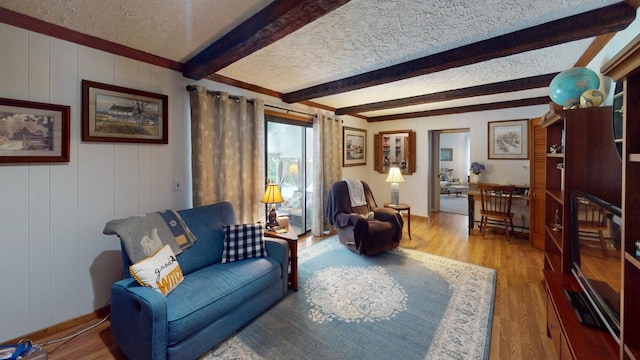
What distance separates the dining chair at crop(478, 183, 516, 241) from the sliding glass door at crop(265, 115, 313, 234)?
2914mm

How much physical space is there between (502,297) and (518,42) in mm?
2246

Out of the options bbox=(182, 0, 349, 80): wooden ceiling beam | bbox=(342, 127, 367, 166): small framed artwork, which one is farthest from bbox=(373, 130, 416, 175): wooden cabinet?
bbox=(182, 0, 349, 80): wooden ceiling beam

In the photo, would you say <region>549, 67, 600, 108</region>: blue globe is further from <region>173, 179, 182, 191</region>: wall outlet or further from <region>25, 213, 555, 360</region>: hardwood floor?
<region>173, 179, 182, 191</region>: wall outlet

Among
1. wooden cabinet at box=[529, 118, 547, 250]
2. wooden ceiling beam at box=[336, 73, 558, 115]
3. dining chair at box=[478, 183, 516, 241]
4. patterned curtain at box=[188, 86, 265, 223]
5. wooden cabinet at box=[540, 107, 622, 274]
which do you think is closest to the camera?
wooden cabinet at box=[540, 107, 622, 274]

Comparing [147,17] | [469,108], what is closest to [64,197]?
[147,17]

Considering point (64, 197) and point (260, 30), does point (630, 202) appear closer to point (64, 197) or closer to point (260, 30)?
point (260, 30)

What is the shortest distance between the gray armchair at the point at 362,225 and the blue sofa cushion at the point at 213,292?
1374mm

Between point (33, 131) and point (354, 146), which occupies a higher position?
point (354, 146)

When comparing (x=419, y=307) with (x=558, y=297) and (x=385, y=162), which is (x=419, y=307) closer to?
(x=558, y=297)

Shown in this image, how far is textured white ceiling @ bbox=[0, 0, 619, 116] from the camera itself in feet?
5.42

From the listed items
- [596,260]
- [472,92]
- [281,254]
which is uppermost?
[472,92]

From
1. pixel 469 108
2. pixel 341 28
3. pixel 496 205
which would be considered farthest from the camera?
pixel 469 108

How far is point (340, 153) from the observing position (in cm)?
486

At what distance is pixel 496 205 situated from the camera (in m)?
Answer: 4.34
